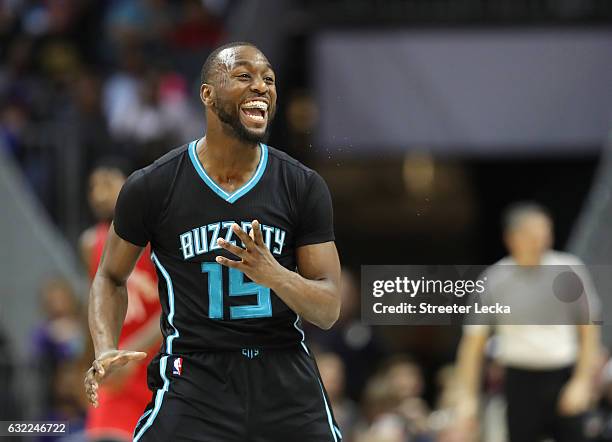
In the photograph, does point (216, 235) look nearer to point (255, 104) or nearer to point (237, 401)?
point (255, 104)

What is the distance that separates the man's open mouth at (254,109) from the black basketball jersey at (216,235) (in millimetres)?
220

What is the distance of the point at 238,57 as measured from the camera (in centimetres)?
512

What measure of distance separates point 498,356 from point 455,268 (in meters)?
1.73

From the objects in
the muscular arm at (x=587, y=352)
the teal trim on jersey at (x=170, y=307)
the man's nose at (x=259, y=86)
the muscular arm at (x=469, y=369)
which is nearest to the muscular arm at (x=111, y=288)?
the teal trim on jersey at (x=170, y=307)

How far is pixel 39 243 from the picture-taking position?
995cm

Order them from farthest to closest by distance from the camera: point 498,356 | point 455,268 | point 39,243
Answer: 1. point 39,243
2. point 498,356
3. point 455,268

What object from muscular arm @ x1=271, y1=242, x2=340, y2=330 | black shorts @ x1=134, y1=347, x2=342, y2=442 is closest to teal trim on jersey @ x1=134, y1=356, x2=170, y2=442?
black shorts @ x1=134, y1=347, x2=342, y2=442

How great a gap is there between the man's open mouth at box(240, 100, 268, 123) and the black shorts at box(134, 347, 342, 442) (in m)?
0.85

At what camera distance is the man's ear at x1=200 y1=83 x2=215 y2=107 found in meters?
5.20

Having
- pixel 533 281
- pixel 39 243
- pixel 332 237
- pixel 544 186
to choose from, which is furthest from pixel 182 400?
pixel 544 186

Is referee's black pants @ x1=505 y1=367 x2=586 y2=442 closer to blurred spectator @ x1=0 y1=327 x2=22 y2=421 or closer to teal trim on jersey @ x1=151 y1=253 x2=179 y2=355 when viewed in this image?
blurred spectator @ x1=0 y1=327 x2=22 y2=421

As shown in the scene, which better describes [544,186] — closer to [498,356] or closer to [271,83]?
[498,356]

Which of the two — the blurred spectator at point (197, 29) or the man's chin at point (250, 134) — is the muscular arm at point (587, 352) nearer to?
the man's chin at point (250, 134)

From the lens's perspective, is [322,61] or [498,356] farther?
[322,61]
